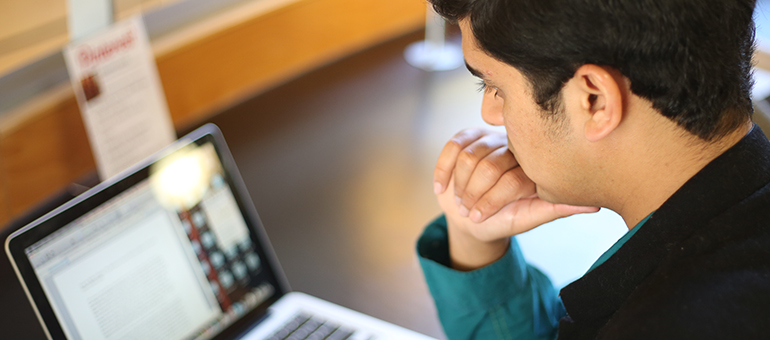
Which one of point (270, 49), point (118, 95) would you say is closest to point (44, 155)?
point (118, 95)

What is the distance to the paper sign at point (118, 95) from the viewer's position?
88 cm

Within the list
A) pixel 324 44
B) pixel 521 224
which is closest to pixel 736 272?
pixel 521 224

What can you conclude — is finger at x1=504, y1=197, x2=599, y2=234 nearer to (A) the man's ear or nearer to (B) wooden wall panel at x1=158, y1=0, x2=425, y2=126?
(A) the man's ear

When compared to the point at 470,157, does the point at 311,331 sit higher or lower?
lower

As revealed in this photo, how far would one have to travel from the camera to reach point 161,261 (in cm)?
82

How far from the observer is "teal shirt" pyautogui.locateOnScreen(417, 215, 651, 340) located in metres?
0.90

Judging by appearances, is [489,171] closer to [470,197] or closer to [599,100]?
[470,197]

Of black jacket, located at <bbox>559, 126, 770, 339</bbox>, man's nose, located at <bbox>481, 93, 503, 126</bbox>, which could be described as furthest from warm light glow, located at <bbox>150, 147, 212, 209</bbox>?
black jacket, located at <bbox>559, 126, 770, 339</bbox>

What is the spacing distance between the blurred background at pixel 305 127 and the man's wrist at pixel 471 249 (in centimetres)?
12

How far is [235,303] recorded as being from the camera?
0.89 meters

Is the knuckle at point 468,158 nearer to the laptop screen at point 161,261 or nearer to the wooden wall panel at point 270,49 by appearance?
the laptop screen at point 161,261

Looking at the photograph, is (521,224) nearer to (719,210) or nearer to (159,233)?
(719,210)

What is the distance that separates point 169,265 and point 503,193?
0.43m

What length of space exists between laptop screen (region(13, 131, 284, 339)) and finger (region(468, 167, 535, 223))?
0.31m
